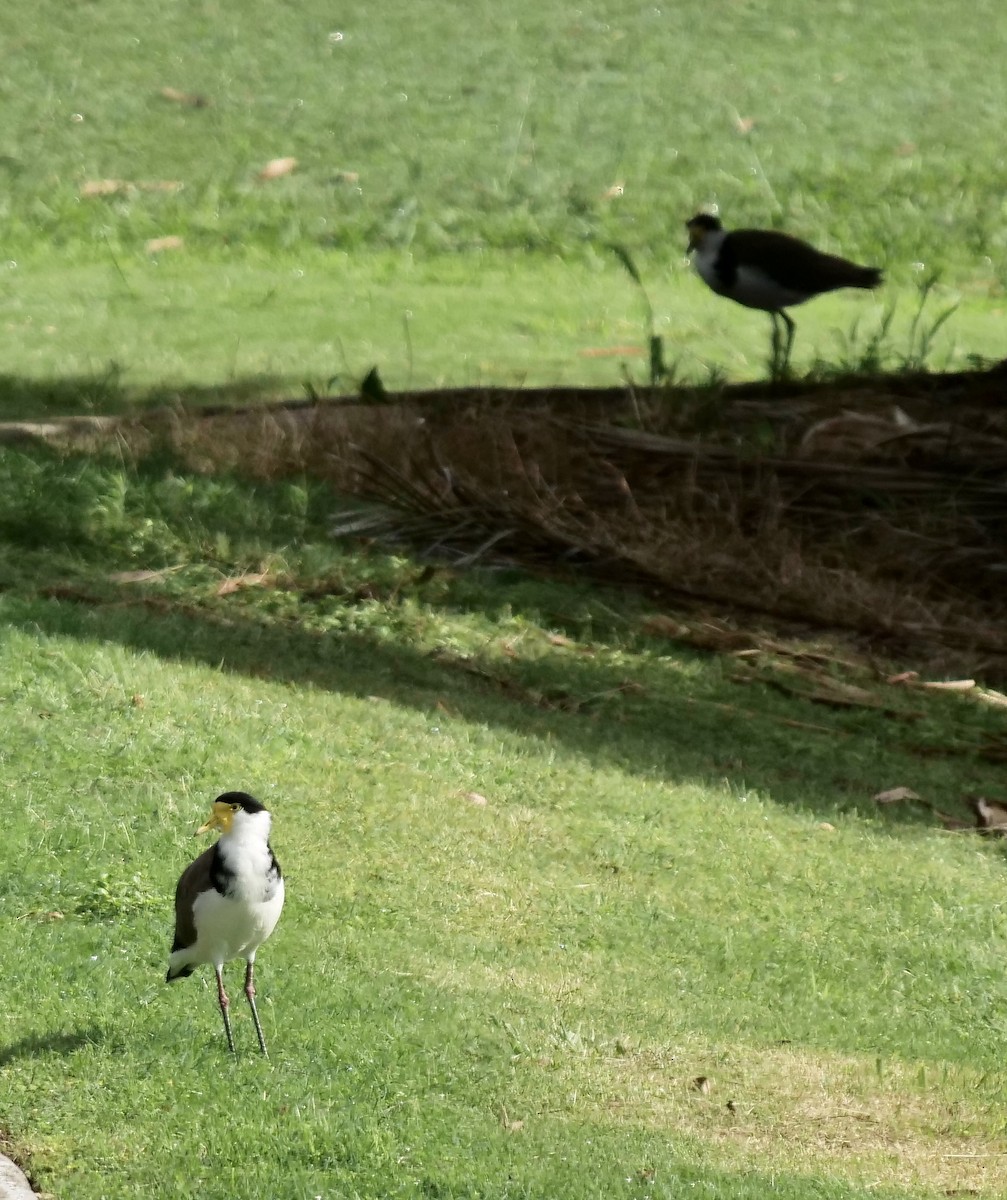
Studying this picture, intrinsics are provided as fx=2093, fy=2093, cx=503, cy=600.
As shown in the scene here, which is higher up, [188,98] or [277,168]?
[188,98]

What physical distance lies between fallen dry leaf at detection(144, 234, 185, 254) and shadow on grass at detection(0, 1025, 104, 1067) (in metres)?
11.2

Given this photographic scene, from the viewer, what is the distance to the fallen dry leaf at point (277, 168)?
658 inches

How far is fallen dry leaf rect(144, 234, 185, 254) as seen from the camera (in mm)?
15602

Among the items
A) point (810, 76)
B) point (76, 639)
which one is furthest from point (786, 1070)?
point (810, 76)

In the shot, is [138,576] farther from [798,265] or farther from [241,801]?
[798,265]

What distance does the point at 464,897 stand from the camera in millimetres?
6105

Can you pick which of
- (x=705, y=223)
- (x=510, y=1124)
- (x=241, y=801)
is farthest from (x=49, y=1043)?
(x=705, y=223)

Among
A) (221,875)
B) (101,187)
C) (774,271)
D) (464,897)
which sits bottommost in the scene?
(101,187)

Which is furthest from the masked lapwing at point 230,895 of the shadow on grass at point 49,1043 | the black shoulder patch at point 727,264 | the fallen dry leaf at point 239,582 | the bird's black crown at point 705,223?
the bird's black crown at point 705,223

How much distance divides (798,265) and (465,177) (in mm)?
5400

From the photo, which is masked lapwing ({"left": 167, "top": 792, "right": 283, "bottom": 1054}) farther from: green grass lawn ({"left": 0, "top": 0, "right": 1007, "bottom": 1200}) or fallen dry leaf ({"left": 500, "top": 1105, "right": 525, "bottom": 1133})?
fallen dry leaf ({"left": 500, "top": 1105, "right": 525, "bottom": 1133})

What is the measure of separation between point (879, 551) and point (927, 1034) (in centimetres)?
457

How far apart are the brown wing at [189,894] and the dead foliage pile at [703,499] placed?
15.6 feet

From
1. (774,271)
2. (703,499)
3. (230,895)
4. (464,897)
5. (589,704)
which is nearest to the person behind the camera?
(230,895)
